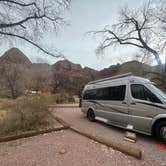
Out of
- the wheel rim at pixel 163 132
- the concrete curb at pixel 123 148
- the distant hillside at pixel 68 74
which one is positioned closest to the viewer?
the concrete curb at pixel 123 148

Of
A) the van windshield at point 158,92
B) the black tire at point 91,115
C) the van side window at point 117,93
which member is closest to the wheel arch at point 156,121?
the van windshield at point 158,92

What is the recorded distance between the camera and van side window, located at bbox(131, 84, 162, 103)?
20.0ft

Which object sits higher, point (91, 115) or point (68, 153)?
point (91, 115)

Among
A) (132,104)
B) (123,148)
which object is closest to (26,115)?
(123,148)

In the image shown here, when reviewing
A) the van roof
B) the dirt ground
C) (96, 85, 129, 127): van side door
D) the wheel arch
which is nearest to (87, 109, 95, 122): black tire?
(96, 85, 129, 127): van side door

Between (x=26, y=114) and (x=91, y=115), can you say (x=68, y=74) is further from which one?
(x=26, y=114)

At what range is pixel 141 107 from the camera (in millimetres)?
6434

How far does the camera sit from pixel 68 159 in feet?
14.8

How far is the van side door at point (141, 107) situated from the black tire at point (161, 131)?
0.92 ft

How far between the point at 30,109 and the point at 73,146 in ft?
9.68

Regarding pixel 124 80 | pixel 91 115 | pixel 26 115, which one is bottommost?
pixel 91 115

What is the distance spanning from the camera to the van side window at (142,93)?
6107mm

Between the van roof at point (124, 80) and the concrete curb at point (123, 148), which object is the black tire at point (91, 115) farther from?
the concrete curb at point (123, 148)

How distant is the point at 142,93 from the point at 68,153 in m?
3.58
